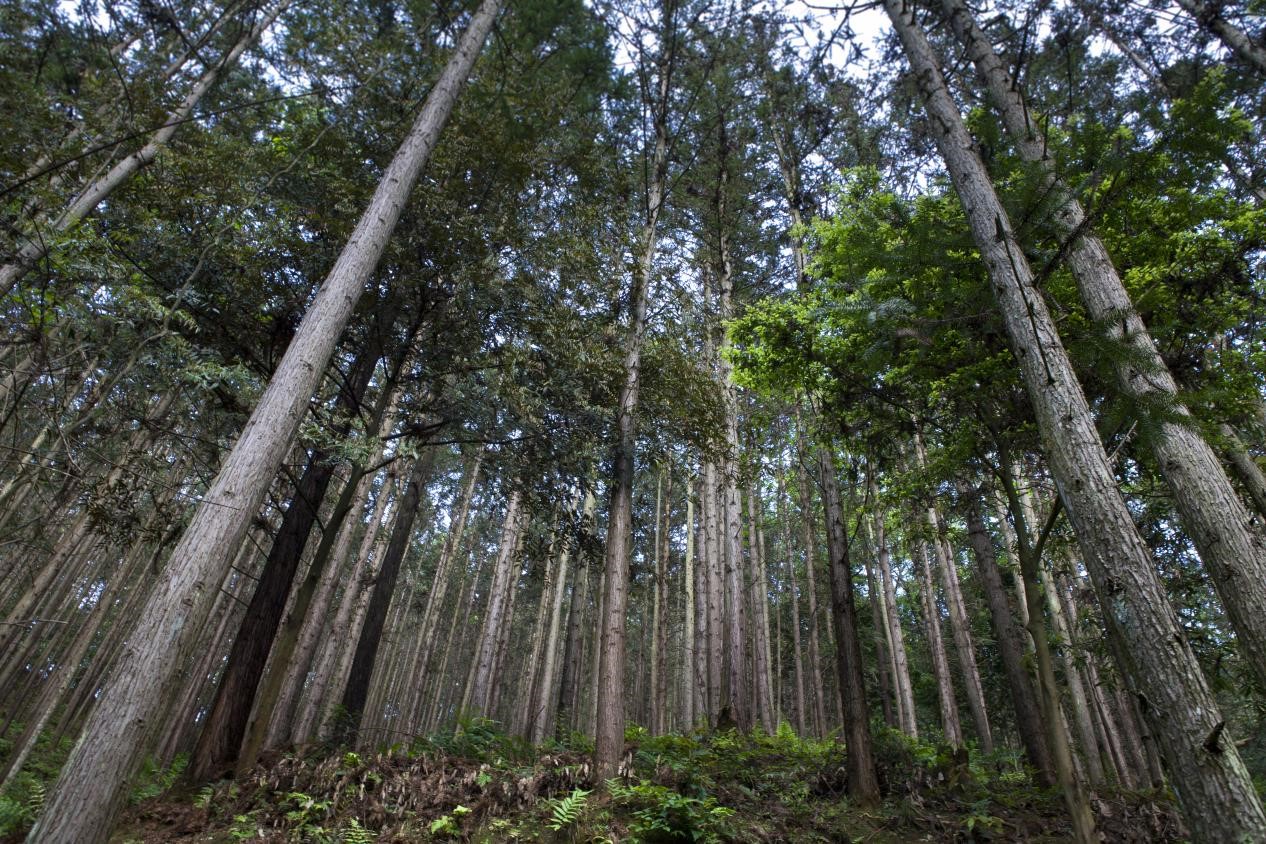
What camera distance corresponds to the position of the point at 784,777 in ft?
21.0

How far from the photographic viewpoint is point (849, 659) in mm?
6219

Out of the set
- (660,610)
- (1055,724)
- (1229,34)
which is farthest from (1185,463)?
(660,610)

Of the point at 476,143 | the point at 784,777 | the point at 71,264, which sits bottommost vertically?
the point at 784,777

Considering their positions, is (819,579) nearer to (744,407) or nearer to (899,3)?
(744,407)

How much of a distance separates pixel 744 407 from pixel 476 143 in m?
9.86

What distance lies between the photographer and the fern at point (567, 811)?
4484mm

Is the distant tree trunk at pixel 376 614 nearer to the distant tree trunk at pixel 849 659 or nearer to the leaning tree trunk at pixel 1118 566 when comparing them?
the distant tree trunk at pixel 849 659

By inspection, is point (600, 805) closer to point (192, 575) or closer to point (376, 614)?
point (192, 575)

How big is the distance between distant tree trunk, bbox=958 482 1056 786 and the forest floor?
0.86 meters

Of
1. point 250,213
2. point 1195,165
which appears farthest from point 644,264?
point 1195,165

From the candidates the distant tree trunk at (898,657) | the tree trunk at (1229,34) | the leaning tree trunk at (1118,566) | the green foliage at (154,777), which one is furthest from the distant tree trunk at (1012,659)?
the green foliage at (154,777)

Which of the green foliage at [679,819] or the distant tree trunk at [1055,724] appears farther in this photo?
the green foliage at [679,819]

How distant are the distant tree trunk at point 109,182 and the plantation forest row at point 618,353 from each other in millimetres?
102

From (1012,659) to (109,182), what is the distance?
1420cm
